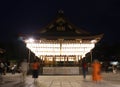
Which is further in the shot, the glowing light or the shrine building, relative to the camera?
the glowing light

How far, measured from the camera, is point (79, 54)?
42562 mm

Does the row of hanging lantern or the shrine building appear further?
the row of hanging lantern

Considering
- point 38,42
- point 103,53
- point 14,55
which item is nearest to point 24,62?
point 38,42

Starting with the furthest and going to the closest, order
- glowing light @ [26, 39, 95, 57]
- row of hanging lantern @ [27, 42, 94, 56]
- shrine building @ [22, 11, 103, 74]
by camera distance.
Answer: row of hanging lantern @ [27, 42, 94, 56]
glowing light @ [26, 39, 95, 57]
shrine building @ [22, 11, 103, 74]

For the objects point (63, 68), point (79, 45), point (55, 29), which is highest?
point (55, 29)

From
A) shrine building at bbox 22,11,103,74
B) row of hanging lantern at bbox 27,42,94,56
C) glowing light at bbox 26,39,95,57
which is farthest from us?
row of hanging lantern at bbox 27,42,94,56

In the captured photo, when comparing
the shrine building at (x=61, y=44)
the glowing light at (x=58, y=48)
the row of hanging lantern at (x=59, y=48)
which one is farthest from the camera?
the row of hanging lantern at (x=59, y=48)

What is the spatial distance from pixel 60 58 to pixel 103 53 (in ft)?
137

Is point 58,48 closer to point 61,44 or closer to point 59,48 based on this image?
point 59,48

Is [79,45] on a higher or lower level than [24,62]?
higher

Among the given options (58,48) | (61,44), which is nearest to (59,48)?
(58,48)

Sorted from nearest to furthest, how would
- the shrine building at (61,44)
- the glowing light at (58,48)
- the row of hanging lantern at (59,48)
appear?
the shrine building at (61,44)
the glowing light at (58,48)
the row of hanging lantern at (59,48)

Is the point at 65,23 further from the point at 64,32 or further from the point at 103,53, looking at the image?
the point at 103,53

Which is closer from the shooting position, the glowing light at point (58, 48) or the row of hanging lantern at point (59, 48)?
the glowing light at point (58, 48)
